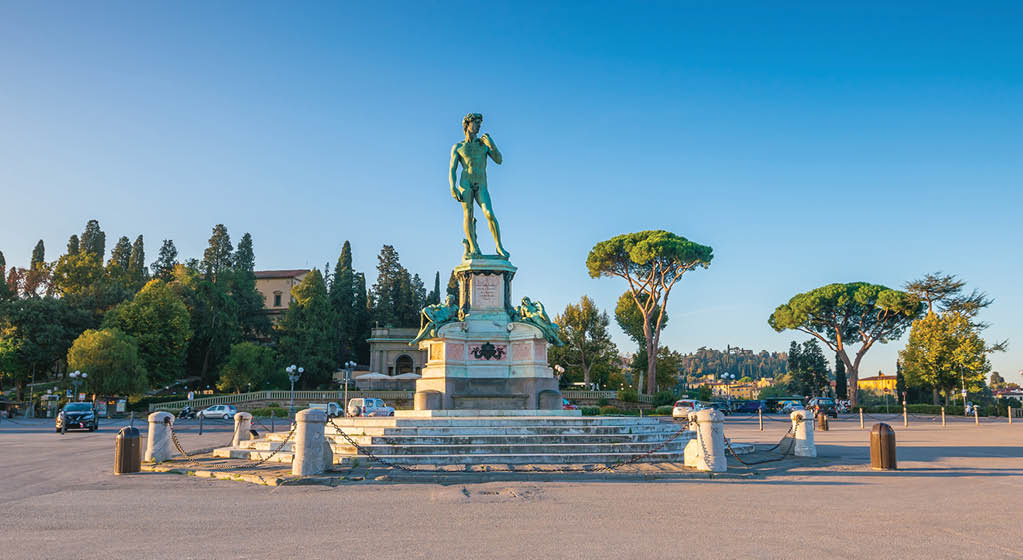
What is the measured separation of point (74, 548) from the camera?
6.30 metres

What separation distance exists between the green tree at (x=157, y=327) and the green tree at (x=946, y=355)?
53.8m

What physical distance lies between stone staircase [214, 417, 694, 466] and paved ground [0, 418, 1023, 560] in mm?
1799

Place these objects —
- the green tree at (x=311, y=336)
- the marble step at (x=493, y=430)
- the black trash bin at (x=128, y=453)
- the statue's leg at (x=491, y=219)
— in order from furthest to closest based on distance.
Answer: the green tree at (x=311, y=336)
the statue's leg at (x=491, y=219)
the marble step at (x=493, y=430)
the black trash bin at (x=128, y=453)

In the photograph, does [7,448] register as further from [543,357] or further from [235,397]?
[235,397]

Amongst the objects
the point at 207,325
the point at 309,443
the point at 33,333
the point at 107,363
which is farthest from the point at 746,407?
the point at 33,333

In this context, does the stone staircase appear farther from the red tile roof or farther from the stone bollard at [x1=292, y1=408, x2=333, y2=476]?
the red tile roof

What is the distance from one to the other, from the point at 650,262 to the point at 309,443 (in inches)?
1614

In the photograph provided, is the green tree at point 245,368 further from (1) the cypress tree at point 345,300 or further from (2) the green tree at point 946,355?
(2) the green tree at point 946,355

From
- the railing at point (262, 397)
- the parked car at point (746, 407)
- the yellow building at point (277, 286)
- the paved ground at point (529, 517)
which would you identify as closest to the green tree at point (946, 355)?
the parked car at point (746, 407)

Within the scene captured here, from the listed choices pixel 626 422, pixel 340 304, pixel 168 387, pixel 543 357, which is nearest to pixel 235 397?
pixel 168 387

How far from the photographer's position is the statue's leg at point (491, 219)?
61.1ft

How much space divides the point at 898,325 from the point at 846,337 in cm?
393

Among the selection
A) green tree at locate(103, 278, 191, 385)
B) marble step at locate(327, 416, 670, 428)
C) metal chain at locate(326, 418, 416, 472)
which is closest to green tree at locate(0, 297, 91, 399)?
green tree at locate(103, 278, 191, 385)

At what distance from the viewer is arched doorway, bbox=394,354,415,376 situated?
6296cm
